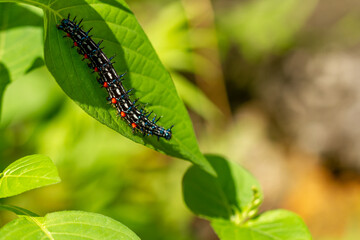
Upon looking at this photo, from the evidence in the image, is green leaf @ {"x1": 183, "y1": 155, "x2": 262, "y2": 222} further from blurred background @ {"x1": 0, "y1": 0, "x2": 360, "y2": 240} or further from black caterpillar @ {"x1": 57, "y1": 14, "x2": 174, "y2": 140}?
blurred background @ {"x1": 0, "y1": 0, "x2": 360, "y2": 240}

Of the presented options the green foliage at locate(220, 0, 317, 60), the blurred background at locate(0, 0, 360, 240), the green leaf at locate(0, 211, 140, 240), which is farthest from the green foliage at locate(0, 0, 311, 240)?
the green foliage at locate(220, 0, 317, 60)

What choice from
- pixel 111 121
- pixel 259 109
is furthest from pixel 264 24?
pixel 111 121

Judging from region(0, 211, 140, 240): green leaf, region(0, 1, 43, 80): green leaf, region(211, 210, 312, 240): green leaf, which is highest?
region(0, 1, 43, 80): green leaf

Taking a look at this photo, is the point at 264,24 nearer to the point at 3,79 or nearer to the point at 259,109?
the point at 259,109

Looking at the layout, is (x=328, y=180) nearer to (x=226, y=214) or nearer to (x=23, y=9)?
(x=226, y=214)

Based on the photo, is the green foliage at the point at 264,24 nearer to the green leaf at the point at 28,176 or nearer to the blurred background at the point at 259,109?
the blurred background at the point at 259,109

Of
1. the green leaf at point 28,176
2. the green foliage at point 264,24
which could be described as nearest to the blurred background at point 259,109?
the green foliage at point 264,24
